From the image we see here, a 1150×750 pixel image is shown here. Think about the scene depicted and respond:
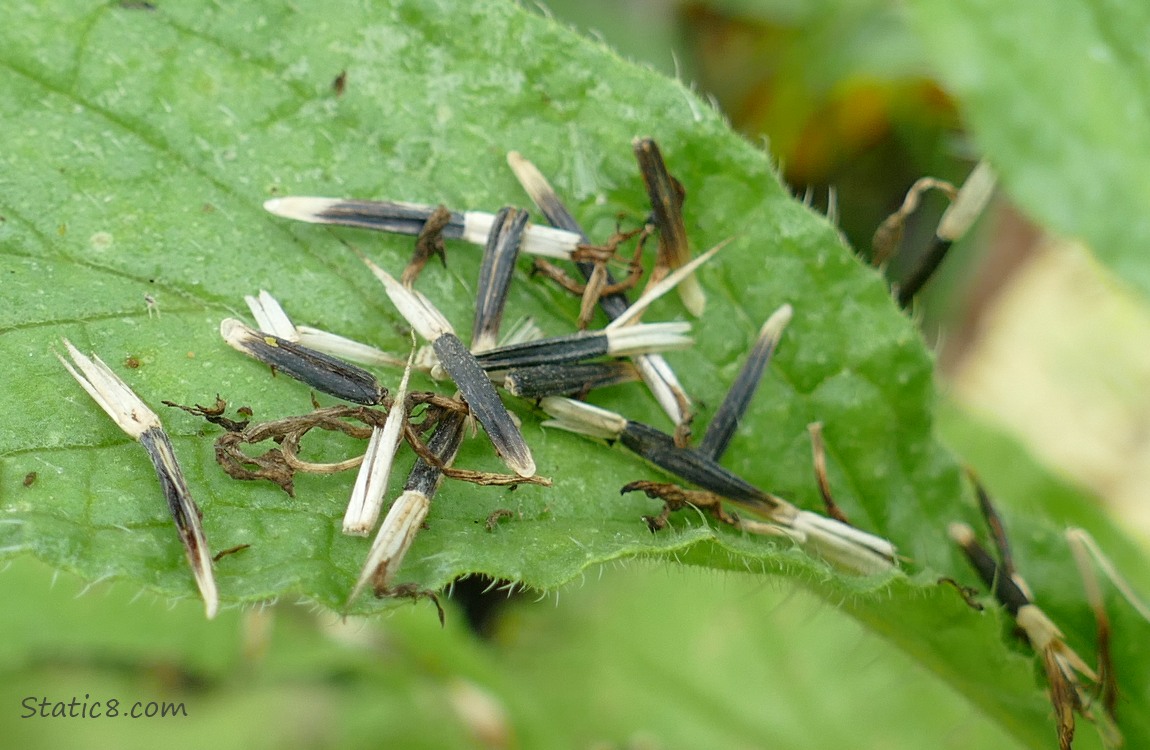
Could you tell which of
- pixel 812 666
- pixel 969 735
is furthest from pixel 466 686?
pixel 969 735

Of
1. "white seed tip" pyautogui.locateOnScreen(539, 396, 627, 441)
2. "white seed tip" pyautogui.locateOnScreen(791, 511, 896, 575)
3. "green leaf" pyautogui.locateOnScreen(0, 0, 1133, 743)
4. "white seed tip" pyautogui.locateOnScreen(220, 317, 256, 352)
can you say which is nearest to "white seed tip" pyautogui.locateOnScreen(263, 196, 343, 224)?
"green leaf" pyautogui.locateOnScreen(0, 0, 1133, 743)

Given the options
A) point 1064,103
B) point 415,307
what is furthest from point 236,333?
point 1064,103

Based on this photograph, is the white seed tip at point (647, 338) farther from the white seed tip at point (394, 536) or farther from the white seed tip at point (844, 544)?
the white seed tip at point (394, 536)

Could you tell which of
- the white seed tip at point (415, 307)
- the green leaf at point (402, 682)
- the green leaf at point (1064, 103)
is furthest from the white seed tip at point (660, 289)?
the green leaf at point (402, 682)

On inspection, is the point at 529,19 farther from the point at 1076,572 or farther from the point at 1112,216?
the point at 1076,572

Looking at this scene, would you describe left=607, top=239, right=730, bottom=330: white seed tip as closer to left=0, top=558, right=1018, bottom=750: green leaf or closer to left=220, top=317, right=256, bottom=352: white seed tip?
left=220, top=317, right=256, bottom=352: white seed tip

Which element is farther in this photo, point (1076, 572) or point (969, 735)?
point (969, 735)

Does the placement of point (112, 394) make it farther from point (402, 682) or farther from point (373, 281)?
point (402, 682)
